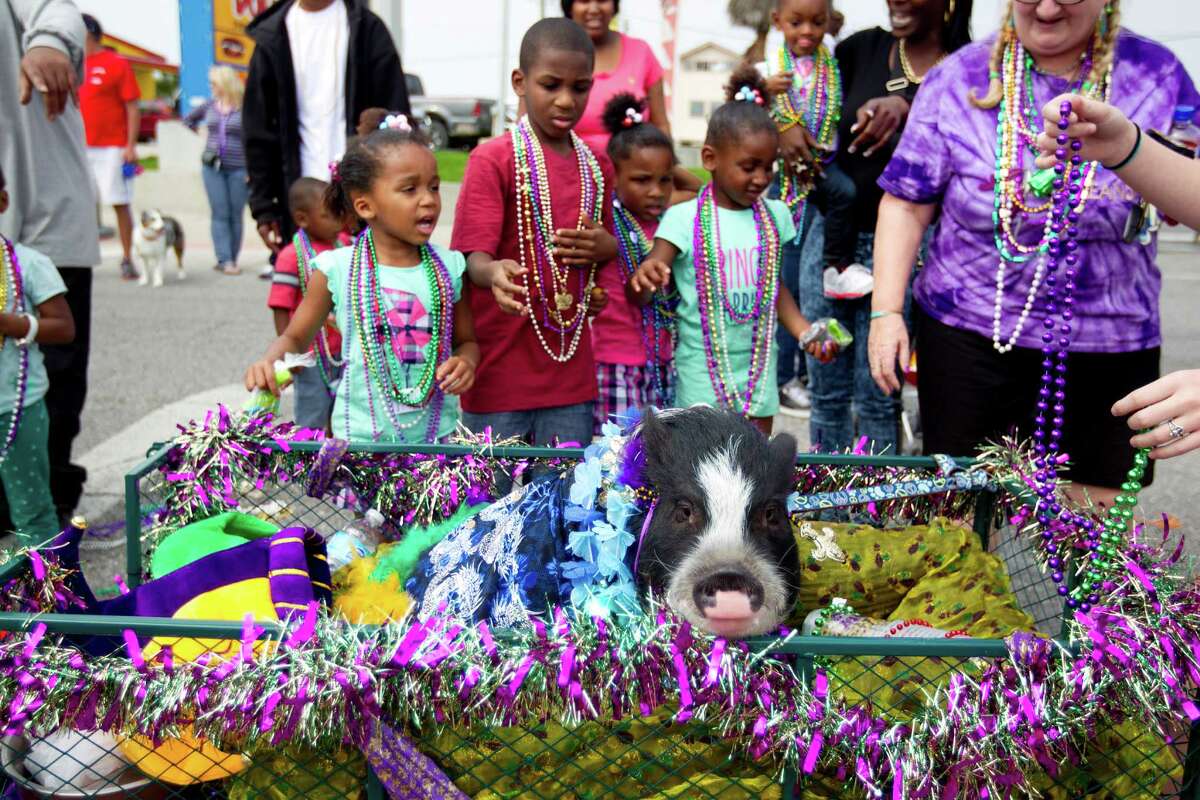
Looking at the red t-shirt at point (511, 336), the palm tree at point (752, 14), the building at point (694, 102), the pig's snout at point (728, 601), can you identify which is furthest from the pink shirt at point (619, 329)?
the building at point (694, 102)

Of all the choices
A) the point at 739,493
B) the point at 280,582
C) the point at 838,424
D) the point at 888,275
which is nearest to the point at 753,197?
the point at 888,275

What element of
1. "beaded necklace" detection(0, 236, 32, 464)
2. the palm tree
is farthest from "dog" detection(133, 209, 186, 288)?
"beaded necklace" detection(0, 236, 32, 464)

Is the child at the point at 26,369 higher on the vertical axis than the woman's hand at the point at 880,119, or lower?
lower

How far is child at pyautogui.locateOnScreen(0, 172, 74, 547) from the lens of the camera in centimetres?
322

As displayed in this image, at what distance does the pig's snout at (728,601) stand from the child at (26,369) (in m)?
2.51

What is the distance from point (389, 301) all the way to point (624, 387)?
3.42 feet

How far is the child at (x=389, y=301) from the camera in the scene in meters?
3.04

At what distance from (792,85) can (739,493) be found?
9.45 ft

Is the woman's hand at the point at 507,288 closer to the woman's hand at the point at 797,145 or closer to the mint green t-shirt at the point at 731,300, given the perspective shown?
the mint green t-shirt at the point at 731,300

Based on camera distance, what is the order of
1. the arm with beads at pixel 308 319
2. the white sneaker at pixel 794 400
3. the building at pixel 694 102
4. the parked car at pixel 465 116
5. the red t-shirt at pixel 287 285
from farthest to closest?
the parked car at pixel 465 116 → the building at pixel 694 102 → the white sneaker at pixel 794 400 → the red t-shirt at pixel 287 285 → the arm with beads at pixel 308 319

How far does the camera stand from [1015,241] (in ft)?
8.53

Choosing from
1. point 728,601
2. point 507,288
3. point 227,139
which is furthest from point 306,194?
point 227,139

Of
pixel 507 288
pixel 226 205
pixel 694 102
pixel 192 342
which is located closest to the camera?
pixel 507 288

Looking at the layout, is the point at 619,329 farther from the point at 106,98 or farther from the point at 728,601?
the point at 106,98
